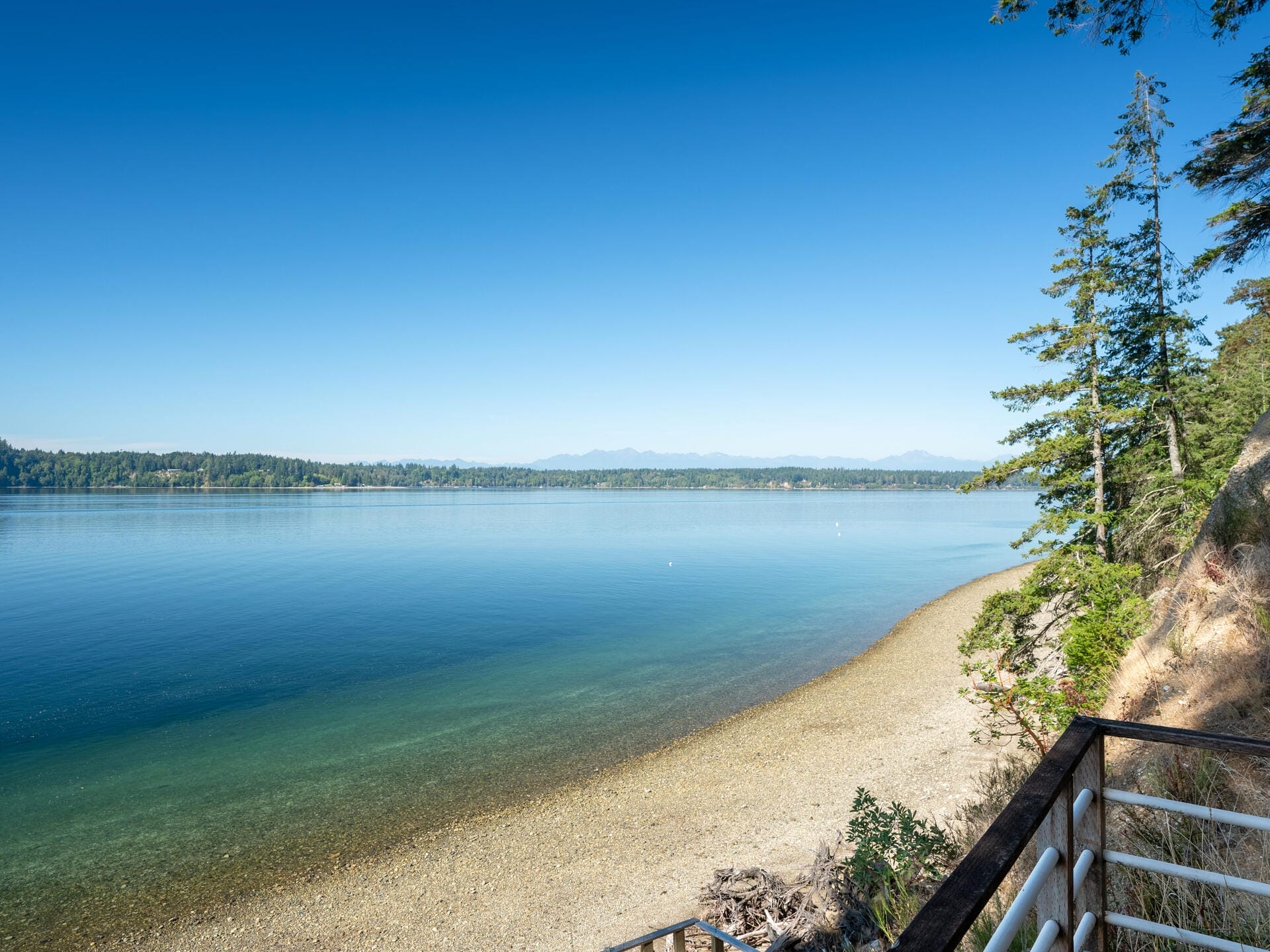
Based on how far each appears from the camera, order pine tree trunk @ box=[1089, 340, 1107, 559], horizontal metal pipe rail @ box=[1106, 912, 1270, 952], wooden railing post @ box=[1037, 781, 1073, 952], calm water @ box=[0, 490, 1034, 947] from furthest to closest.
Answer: pine tree trunk @ box=[1089, 340, 1107, 559], calm water @ box=[0, 490, 1034, 947], horizontal metal pipe rail @ box=[1106, 912, 1270, 952], wooden railing post @ box=[1037, 781, 1073, 952]

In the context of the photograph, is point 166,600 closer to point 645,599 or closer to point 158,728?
point 158,728

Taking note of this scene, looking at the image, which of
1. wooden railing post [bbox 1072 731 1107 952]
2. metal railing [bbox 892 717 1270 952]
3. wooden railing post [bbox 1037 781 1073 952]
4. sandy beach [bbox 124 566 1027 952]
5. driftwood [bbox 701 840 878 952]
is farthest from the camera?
sandy beach [bbox 124 566 1027 952]

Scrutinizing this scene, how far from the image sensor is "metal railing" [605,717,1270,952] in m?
1.51

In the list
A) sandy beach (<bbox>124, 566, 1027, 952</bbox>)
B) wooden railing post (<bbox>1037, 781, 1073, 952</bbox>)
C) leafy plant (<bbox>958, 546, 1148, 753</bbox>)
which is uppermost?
wooden railing post (<bbox>1037, 781, 1073, 952</bbox>)

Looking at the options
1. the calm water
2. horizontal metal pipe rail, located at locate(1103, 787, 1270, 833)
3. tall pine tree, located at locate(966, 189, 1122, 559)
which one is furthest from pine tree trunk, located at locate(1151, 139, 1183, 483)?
horizontal metal pipe rail, located at locate(1103, 787, 1270, 833)

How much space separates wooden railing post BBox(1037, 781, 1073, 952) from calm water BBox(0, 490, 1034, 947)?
13.0m

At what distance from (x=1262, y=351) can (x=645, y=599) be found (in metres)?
29.3

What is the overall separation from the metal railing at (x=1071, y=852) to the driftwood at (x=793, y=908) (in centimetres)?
570

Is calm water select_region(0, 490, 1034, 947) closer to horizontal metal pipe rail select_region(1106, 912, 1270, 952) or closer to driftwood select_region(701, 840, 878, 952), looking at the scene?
driftwood select_region(701, 840, 878, 952)

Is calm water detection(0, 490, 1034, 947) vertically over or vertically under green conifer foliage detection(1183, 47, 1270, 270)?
under

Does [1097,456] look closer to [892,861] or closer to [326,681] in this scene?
[892,861]

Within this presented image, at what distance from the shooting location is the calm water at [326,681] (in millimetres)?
12664

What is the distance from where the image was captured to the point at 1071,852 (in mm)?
1934

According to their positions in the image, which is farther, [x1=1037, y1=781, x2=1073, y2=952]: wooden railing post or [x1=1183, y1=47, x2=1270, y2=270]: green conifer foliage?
[x1=1183, y1=47, x2=1270, y2=270]: green conifer foliage
